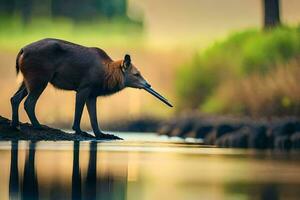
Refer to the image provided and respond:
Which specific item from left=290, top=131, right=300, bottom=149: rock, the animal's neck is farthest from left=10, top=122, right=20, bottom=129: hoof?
left=290, top=131, right=300, bottom=149: rock

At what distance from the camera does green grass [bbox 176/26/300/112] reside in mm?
33562

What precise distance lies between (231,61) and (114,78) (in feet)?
53.0

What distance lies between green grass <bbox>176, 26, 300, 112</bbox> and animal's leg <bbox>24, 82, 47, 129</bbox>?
14.0 m

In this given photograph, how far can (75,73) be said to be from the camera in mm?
19734

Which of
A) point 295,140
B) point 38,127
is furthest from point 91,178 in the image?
point 295,140

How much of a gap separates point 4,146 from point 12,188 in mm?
6921

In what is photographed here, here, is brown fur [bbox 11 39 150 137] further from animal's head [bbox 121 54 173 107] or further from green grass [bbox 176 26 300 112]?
green grass [bbox 176 26 300 112]

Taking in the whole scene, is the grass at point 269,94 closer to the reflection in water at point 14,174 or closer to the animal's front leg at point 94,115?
the animal's front leg at point 94,115

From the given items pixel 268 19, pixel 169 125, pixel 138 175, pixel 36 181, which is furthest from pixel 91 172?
pixel 268 19

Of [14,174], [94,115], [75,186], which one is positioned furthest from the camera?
[94,115]

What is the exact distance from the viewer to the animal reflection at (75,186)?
476 inches

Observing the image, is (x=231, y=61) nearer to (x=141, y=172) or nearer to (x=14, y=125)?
(x=14, y=125)

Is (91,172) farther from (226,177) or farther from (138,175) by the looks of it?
(226,177)

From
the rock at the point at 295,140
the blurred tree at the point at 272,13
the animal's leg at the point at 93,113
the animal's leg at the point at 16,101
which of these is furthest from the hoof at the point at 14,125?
the blurred tree at the point at 272,13
